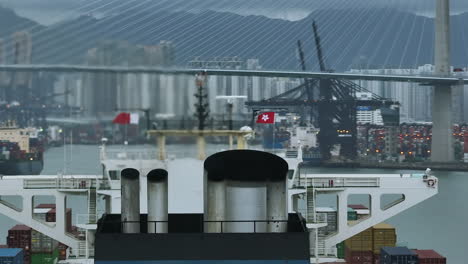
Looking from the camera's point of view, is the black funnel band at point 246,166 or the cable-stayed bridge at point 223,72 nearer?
the black funnel band at point 246,166

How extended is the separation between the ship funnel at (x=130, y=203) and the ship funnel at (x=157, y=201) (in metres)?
0.10

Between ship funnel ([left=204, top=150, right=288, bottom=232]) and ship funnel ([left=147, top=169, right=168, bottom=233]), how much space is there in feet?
0.78

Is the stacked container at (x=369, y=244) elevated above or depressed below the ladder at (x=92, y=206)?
below

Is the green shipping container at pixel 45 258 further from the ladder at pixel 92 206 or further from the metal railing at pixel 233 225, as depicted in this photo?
the metal railing at pixel 233 225

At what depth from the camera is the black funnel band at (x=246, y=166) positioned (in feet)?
15.3

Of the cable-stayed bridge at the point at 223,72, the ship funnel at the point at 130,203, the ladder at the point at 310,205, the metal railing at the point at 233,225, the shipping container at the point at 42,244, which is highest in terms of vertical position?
the cable-stayed bridge at the point at 223,72

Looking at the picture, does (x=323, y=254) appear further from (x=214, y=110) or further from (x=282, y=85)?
(x=282, y=85)

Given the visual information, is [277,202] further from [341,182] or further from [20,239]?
[20,239]

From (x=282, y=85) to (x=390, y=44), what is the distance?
21621mm

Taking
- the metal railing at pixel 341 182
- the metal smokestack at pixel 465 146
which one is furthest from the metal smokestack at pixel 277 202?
the metal smokestack at pixel 465 146

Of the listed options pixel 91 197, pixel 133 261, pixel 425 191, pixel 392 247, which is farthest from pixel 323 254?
pixel 133 261

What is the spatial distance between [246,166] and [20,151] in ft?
141

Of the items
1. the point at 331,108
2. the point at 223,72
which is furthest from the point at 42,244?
the point at 331,108

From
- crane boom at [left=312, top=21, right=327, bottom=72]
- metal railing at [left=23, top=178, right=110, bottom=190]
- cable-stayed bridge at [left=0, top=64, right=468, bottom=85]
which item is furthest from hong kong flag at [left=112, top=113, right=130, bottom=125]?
crane boom at [left=312, top=21, right=327, bottom=72]
